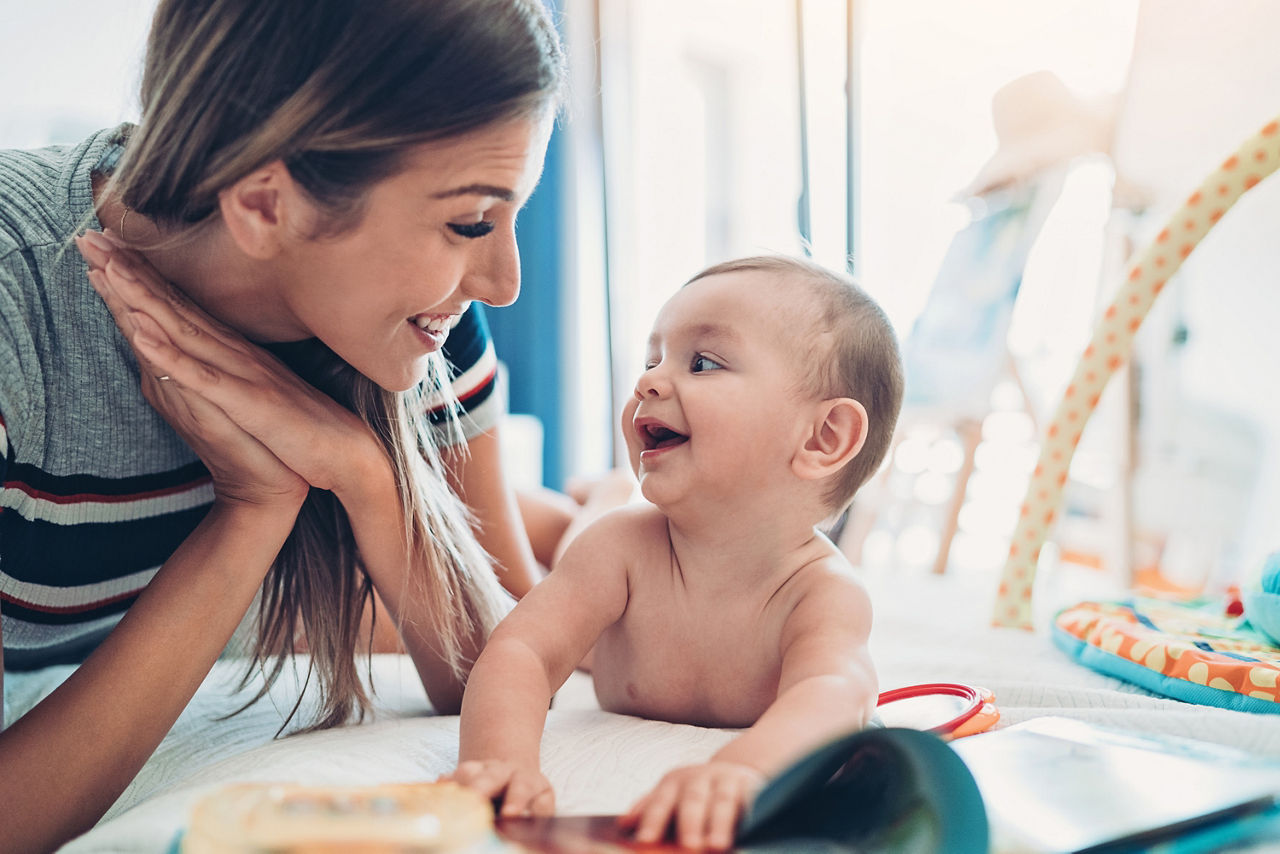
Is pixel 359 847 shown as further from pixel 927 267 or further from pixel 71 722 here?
pixel 927 267

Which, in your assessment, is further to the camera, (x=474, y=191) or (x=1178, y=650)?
(x=1178, y=650)

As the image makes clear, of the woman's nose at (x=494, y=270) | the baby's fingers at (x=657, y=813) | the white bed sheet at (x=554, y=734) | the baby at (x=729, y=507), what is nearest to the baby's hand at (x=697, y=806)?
the baby's fingers at (x=657, y=813)

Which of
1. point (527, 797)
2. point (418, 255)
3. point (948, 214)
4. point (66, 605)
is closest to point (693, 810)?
point (527, 797)

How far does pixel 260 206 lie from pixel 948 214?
9.65 feet

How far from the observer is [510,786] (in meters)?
0.61

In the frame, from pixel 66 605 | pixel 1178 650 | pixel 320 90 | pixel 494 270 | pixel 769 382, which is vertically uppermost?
pixel 320 90

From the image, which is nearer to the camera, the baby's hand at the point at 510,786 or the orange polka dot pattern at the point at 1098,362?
the baby's hand at the point at 510,786

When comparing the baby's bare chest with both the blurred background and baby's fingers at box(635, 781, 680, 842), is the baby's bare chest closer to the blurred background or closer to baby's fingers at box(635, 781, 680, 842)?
baby's fingers at box(635, 781, 680, 842)

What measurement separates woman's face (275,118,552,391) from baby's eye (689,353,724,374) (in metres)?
0.19

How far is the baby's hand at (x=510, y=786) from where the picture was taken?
599mm

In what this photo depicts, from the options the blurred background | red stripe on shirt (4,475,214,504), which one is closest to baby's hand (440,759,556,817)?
red stripe on shirt (4,475,214,504)

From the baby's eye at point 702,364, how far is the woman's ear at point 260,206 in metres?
0.40

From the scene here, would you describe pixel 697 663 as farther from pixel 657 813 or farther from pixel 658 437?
pixel 657 813

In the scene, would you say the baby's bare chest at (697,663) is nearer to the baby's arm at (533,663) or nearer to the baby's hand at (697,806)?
the baby's arm at (533,663)
